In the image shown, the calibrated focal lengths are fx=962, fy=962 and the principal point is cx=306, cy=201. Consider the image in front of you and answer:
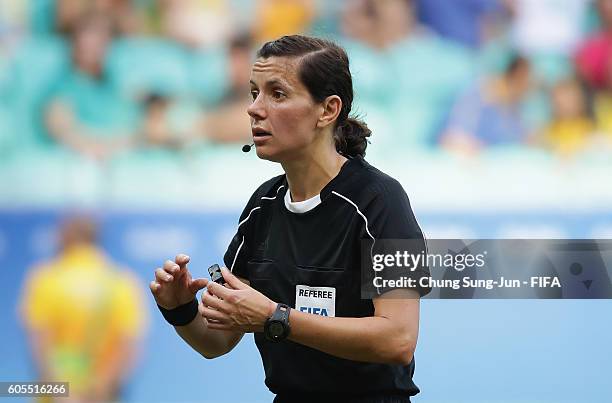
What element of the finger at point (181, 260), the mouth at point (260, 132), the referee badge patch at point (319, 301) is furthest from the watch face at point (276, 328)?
the mouth at point (260, 132)

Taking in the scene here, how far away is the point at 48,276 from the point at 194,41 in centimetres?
104

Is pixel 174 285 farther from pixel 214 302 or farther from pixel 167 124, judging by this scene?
pixel 167 124

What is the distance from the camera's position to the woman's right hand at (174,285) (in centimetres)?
191

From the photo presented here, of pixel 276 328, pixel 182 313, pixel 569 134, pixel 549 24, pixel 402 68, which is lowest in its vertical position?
pixel 276 328

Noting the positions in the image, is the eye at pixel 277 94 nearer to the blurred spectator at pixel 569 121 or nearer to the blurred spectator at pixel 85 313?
the blurred spectator at pixel 85 313

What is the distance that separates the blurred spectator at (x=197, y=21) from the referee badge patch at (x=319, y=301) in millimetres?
1979

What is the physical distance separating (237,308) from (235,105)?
1.99 metres

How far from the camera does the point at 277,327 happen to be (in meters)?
1.70

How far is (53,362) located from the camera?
354 centimetres

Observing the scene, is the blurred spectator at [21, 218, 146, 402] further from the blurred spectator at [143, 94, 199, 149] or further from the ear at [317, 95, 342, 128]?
the ear at [317, 95, 342, 128]

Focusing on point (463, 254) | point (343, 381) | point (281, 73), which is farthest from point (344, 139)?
point (463, 254)

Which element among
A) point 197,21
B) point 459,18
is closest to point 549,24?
point 459,18

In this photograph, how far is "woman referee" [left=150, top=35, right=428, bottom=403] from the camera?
5.73ft

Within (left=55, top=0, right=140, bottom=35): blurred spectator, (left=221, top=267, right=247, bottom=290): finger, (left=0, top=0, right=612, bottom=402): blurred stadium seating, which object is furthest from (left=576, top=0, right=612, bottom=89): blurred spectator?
(left=221, top=267, right=247, bottom=290): finger
